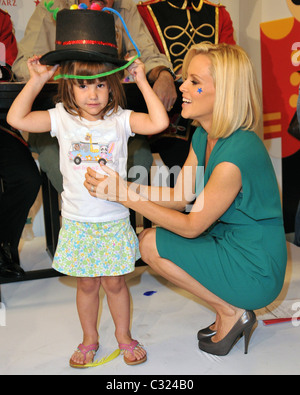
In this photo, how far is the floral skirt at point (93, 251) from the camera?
5.19 feet

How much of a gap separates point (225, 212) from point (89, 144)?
0.52 metres

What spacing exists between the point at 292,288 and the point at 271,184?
79 cm

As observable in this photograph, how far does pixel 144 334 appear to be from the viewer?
187 centimetres

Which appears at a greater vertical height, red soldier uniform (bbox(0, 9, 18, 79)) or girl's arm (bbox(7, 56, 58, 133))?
red soldier uniform (bbox(0, 9, 18, 79))

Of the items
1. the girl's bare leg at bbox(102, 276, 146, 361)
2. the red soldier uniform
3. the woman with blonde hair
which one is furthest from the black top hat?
the red soldier uniform

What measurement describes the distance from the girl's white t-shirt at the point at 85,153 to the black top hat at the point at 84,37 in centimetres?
17

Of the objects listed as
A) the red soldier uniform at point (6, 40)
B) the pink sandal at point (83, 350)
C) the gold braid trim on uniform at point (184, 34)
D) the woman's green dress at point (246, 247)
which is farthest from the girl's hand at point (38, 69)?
the gold braid trim on uniform at point (184, 34)

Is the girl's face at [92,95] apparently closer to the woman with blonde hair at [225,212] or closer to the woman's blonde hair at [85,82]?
Answer: the woman's blonde hair at [85,82]

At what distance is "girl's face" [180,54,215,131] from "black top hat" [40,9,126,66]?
0.25m

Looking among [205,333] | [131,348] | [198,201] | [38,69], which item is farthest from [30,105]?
[205,333]

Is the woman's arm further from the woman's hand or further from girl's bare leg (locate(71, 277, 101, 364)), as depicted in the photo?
girl's bare leg (locate(71, 277, 101, 364))

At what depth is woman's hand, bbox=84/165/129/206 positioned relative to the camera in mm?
1520

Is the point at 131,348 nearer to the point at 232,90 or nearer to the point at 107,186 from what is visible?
the point at 107,186
